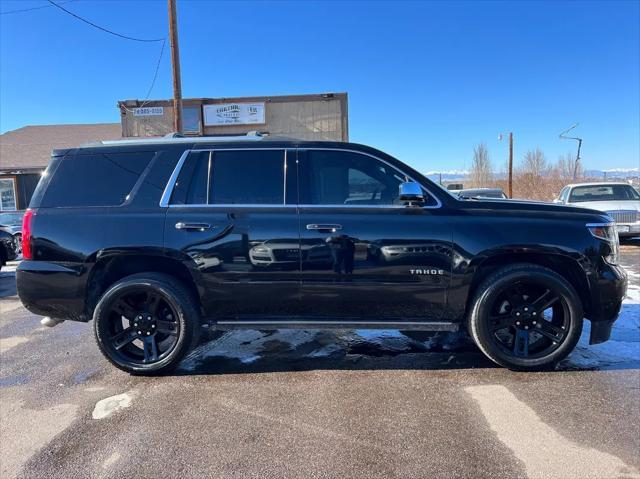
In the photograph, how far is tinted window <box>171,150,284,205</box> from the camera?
372 centimetres

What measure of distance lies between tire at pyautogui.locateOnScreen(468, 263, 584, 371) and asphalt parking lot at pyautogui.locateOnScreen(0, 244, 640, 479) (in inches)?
7.4

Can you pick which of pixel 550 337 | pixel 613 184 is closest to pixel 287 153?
pixel 550 337

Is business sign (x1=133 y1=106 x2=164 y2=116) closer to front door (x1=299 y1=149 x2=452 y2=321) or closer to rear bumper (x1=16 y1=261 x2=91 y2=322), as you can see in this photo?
rear bumper (x1=16 y1=261 x2=91 y2=322)

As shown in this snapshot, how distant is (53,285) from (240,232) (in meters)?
1.71

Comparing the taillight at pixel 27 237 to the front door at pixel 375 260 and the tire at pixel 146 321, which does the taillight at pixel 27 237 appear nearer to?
the tire at pixel 146 321

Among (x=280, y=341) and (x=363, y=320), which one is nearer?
(x=363, y=320)

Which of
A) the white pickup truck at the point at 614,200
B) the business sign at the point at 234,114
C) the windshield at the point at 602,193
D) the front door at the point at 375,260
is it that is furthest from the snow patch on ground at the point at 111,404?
the business sign at the point at 234,114

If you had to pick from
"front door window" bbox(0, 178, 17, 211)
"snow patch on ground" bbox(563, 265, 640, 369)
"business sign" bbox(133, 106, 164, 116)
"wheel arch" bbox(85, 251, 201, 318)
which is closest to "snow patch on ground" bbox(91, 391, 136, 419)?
"wheel arch" bbox(85, 251, 201, 318)

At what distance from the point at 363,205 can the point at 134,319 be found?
226 centimetres

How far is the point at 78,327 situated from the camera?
541 cm

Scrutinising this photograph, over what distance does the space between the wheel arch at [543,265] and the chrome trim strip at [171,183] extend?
270 cm

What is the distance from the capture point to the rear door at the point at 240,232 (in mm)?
3586

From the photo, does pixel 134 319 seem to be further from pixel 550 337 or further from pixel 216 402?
pixel 550 337

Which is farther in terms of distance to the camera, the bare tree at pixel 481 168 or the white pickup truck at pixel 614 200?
the bare tree at pixel 481 168
